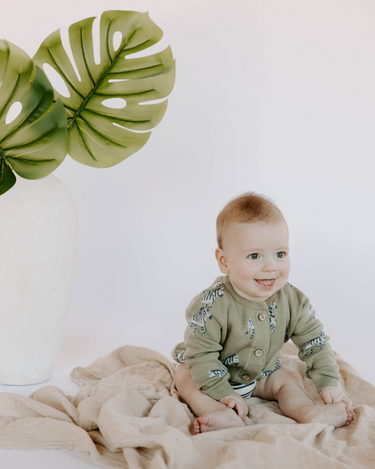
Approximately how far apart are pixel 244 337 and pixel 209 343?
0.32 ft

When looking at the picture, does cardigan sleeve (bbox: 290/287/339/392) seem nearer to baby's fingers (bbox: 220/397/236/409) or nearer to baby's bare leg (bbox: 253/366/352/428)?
baby's bare leg (bbox: 253/366/352/428)

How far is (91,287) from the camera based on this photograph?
2.45 meters

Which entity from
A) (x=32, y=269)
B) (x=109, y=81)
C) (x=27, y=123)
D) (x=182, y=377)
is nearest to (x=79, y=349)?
(x=32, y=269)

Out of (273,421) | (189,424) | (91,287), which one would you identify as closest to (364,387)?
(273,421)

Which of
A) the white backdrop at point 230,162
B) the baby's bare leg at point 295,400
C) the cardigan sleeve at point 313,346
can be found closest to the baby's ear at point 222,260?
the cardigan sleeve at point 313,346

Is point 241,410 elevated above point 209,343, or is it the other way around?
point 209,343

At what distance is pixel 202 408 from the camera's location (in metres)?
1.42

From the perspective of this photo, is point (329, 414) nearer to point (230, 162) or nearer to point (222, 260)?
point (222, 260)

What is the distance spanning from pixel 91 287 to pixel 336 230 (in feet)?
4.00

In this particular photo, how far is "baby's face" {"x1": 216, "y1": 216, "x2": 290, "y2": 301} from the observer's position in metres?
1.45

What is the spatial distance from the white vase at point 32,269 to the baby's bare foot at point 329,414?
0.85m

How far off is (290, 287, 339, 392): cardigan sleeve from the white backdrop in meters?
0.76

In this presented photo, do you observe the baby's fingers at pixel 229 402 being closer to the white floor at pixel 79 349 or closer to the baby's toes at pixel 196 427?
the baby's toes at pixel 196 427

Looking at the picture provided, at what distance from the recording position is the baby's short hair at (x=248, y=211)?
1.46m
